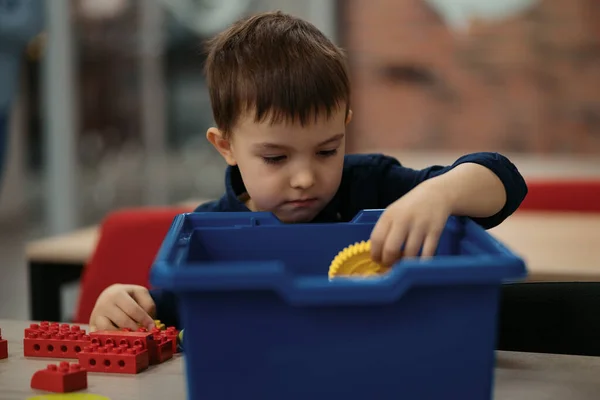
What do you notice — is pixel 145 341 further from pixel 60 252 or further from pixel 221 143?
pixel 60 252

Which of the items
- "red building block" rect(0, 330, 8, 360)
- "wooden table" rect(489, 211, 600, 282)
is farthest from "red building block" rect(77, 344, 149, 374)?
"wooden table" rect(489, 211, 600, 282)

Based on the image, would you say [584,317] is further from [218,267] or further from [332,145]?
[218,267]

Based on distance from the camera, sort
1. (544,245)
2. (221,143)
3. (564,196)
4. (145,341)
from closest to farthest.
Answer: (145,341)
(221,143)
(544,245)
(564,196)

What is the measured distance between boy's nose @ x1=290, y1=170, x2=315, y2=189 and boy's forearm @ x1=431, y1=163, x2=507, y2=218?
18cm

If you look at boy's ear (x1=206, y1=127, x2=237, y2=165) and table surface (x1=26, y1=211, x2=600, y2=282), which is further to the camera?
table surface (x1=26, y1=211, x2=600, y2=282)

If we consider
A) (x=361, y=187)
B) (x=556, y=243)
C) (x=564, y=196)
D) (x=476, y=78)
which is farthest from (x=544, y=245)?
(x=476, y=78)

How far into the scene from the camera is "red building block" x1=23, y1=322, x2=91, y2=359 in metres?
0.83

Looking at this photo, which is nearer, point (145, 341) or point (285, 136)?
point (145, 341)

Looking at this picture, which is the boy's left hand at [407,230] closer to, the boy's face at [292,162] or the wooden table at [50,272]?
the boy's face at [292,162]

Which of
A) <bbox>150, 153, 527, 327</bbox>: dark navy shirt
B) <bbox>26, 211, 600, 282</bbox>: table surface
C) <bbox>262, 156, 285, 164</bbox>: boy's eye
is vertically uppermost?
<bbox>262, 156, 285, 164</bbox>: boy's eye

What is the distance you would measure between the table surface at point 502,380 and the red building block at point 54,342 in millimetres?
15

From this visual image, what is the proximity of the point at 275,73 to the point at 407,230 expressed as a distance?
0.35 meters

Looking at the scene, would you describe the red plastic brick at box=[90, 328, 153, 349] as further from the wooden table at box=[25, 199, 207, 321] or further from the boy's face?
the wooden table at box=[25, 199, 207, 321]

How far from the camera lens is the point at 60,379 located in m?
0.71
